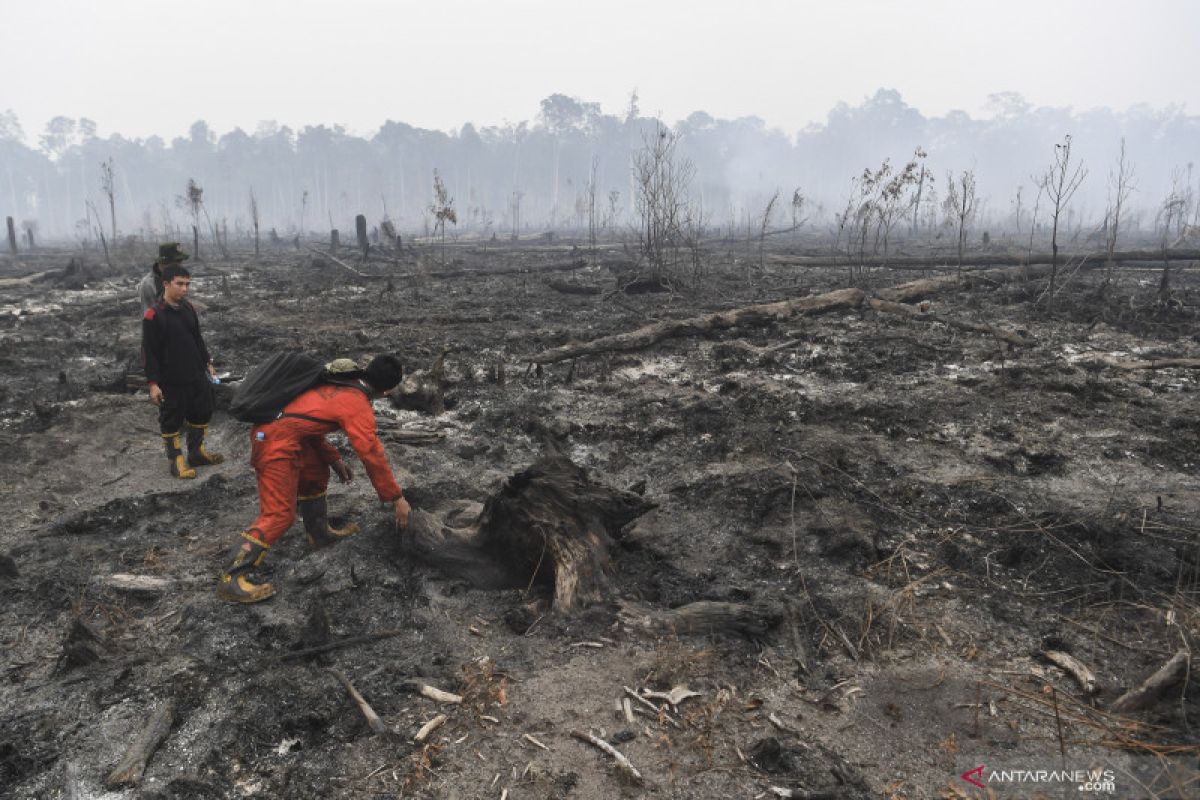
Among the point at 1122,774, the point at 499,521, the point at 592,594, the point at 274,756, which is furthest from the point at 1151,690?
the point at 274,756

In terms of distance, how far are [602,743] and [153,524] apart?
3587 mm

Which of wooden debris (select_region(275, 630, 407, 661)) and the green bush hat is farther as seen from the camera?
the green bush hat

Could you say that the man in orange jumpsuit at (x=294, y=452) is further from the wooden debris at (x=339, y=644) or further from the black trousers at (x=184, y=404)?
the black trousers at (x=184, y=404)

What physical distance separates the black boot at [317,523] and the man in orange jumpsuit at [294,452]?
1.33 ft

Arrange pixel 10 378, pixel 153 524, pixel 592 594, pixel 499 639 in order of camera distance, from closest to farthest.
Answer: pixel 499 639 → pixel 592 594 → pixel 153 524 → pixel 10 378

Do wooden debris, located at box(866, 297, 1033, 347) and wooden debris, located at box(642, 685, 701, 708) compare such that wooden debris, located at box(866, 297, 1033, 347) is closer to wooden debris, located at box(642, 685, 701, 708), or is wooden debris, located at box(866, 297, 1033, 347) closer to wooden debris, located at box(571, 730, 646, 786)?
wooden debris, located at box(642, 685, 701, 708)

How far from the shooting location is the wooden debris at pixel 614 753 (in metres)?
2.24

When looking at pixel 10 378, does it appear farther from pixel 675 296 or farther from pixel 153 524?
pixel 675 296

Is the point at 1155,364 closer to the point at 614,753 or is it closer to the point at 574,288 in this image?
the point at 614,753

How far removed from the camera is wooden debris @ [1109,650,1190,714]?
243 cm

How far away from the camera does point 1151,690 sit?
243 cm

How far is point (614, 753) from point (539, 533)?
131 cm

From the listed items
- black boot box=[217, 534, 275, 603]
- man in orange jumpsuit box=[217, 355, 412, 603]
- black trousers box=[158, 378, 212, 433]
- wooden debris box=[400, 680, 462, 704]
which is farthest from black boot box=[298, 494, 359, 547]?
black trousers box=[158, 378, 212, 433]

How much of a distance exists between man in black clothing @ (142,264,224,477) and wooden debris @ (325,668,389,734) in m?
3.19
